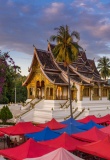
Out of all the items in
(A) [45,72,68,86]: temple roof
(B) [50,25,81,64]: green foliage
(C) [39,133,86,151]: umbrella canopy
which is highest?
(B) [50,25,81,64]: green foliage

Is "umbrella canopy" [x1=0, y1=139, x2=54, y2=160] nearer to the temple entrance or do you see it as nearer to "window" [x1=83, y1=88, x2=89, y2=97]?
"window" [x1=83, y1=88, x2=89, y2=97]

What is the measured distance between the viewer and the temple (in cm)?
3369

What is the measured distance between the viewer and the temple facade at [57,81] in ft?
113

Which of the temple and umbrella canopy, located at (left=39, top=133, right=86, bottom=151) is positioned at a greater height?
the temple

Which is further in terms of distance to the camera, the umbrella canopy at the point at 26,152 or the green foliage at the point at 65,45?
the green foliage at the point at 65,45

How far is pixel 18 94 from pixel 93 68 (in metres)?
22.9

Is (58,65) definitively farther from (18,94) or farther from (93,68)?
(18,94)

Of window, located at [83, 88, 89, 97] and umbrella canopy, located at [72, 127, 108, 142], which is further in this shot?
window, located at [83, 88, 89, 97]

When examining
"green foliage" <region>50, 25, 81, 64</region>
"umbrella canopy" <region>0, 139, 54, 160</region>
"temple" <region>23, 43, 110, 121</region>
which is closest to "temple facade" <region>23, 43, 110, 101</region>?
"temple" <region>23, 43, 110, 121</region>

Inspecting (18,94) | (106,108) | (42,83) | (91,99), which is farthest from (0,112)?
(18,94)

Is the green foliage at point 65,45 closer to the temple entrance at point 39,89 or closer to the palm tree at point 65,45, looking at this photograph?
the palm tree at point 65,45

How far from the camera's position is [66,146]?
12898mm

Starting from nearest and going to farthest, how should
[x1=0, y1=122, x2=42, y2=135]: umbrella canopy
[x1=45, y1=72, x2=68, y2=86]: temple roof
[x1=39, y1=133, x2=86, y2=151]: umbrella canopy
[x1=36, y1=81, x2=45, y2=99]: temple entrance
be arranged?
[x1=39, y1=133, x2=86, y2=151]: umbrella canopy
[x1=0, y1=122, x2=42, y2=135]: umbrella canopy
[x1=45, y1=72, x2=68, y2=86]: temple roof
[x1=36, y1=81, x2=45, y2=99]: temple entrance

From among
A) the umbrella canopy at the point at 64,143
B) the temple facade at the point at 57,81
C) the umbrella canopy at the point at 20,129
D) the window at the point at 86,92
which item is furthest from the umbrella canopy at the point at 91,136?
the window at the point at 86,92
